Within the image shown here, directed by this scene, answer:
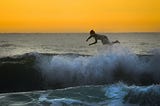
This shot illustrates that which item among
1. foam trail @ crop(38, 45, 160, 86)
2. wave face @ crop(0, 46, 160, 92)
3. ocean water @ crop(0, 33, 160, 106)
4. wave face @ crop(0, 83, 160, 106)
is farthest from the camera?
foam trail @ crop(38, 45, 160, 86)

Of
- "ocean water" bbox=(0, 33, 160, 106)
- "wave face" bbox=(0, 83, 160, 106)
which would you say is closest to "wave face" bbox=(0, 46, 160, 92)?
"ocean water" bbox=(0, 33, 160, 106)

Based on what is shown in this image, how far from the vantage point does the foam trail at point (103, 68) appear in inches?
645

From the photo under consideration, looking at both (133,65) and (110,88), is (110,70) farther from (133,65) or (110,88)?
(110,88)

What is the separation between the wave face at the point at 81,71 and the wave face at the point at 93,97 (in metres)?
2.43

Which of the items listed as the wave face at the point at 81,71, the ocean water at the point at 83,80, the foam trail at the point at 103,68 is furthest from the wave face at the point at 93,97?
the foam trail at the point at 103,68

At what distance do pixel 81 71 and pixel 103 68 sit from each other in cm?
92

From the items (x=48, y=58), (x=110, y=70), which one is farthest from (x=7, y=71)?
(x=110, y=70)

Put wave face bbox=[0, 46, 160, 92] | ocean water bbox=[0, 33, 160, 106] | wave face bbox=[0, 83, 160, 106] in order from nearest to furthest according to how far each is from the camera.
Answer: wave face bbox=[0, 83, 160, 106] → ocean water bbox=[0, 33, 160, 106] → wave face bbox=[0, 46, 160, 92]

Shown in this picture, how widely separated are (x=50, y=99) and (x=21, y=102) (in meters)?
0.84

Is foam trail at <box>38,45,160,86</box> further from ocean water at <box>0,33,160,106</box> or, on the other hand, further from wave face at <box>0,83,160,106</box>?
wave face at <box>0,83,160,106</box>

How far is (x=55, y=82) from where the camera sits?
53.0 feet

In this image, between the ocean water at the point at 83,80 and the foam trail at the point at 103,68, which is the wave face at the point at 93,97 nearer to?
the ocean water at the point at 83,80

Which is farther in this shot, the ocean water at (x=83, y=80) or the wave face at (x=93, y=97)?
the ocean water at (x=83, y=80)

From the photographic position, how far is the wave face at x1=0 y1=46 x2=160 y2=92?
52.7 ft
